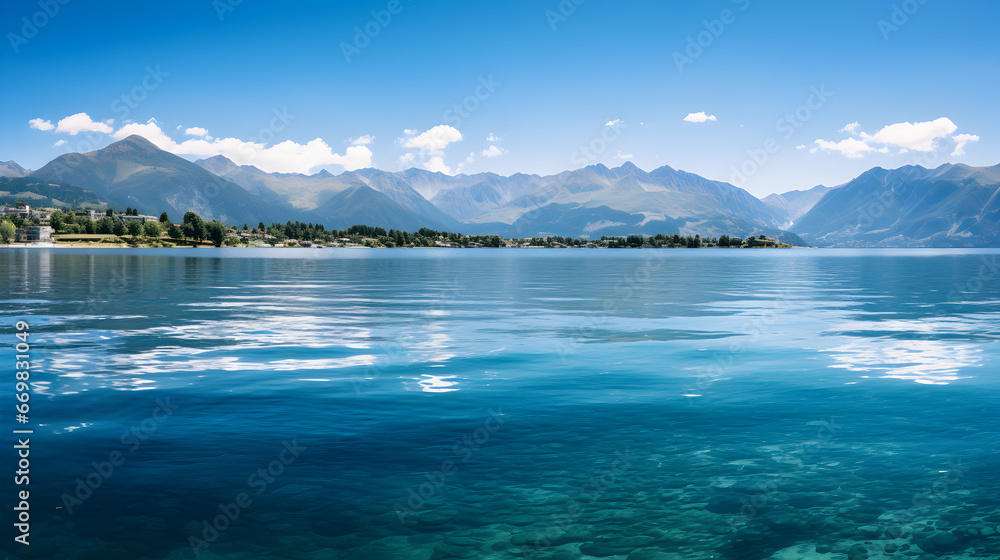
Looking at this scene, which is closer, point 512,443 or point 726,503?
point 726,503

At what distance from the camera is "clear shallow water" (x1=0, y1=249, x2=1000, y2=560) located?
13133mm

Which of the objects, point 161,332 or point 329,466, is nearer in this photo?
point 329,466

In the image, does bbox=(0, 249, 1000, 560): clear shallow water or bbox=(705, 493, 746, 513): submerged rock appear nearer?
bbox=(0, 249, 1000, 560): clear shallow water

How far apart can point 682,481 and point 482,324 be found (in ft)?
99.9

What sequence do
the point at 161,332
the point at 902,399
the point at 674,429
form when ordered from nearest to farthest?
the point at 674,429 → the point at 902,399 → the point at 161,332

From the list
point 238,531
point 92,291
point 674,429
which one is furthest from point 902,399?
point 92,291

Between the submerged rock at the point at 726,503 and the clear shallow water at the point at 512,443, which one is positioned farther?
the submerged rock at the point at 726,503

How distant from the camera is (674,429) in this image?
806 inches

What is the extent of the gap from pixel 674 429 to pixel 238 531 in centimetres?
1268

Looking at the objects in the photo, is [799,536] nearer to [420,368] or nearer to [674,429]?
[674,429]

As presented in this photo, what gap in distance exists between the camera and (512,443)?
18766mm

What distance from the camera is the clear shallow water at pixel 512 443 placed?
13.1 m

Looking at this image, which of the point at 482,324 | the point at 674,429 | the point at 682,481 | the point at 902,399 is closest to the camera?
the point at 682,481

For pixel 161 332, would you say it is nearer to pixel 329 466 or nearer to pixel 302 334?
pixel 302 334
